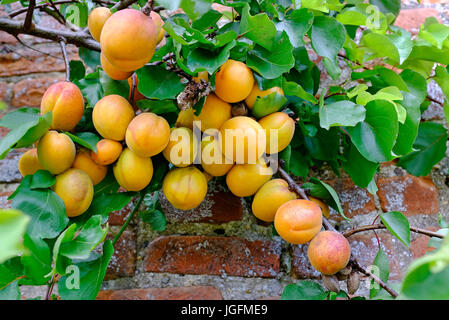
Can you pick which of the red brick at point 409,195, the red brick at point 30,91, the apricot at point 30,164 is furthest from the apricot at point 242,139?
the red brick at point 30,91

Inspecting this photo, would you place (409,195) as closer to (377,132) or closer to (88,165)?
(377,132)

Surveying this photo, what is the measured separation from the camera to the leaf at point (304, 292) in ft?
1.67

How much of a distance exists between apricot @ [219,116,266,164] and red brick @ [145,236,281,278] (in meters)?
0.21

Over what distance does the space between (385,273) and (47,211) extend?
420mm

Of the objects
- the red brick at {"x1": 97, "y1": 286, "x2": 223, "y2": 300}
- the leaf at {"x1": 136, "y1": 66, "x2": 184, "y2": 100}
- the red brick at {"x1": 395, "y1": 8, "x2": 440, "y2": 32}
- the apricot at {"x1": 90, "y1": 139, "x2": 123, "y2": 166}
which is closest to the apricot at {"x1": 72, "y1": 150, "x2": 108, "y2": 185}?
the apricot at {"x1": 90, "y1": 139, "x2": 123, "y2": 166}

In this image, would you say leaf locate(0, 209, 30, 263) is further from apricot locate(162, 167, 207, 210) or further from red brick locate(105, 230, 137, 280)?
red brick locate(105, 230, 137, 280)

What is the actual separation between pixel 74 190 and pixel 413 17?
76 centimetres

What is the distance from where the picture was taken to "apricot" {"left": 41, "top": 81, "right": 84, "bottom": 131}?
19.2 inches

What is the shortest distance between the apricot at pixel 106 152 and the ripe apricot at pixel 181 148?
58mm

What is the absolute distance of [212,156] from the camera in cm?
51

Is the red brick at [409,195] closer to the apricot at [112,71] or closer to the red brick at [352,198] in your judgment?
the red brick at [352,198]
